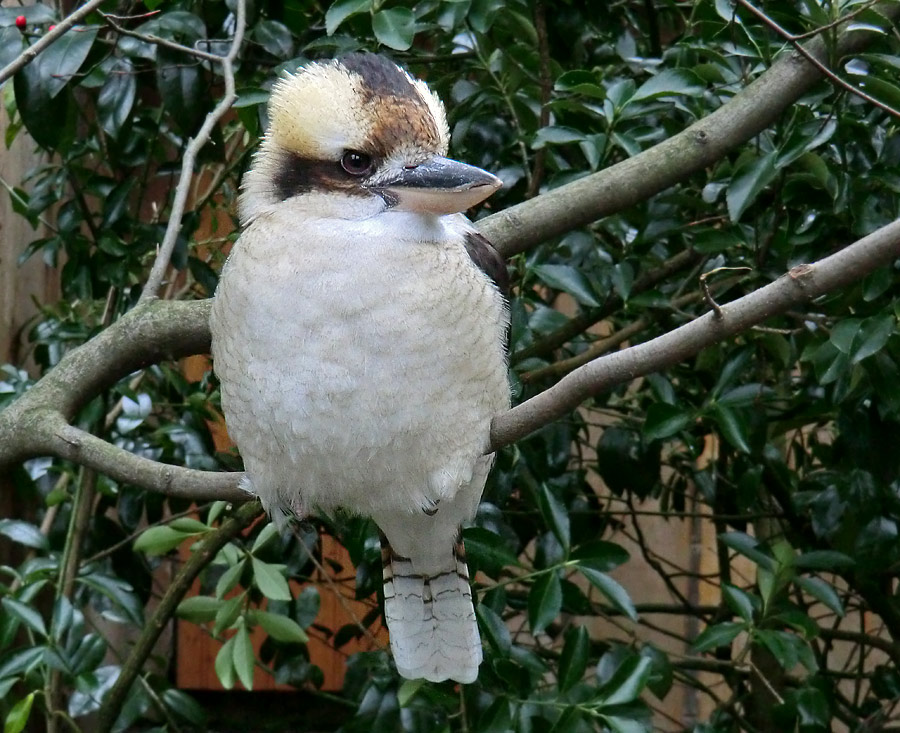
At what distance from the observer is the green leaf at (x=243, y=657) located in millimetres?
1865

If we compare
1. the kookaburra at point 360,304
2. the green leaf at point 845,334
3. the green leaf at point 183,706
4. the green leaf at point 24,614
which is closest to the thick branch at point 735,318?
the kookaburra at point 360,304

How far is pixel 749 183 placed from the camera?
1.58m

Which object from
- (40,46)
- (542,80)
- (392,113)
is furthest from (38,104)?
(542,80)

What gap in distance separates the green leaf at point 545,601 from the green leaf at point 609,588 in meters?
0.04

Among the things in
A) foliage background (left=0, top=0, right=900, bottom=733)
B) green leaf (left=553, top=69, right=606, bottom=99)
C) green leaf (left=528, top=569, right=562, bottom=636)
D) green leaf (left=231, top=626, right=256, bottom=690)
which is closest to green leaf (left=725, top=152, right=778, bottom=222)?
foliage background (left=0, top=0, right=900, bottom=733)

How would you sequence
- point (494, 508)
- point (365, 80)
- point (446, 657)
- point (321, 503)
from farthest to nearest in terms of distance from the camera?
point (494, 508), point (446, 657), point (321, 503), point (365, 80)

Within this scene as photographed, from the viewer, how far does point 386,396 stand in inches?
53.5

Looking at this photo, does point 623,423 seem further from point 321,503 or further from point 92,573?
point 92,573

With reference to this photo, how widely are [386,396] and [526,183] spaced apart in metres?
0.77

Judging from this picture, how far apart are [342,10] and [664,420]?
751 millimetres

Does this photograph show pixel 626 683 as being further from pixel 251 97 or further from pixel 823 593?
pixel 251 97

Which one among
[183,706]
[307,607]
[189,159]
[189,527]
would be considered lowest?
[183,706]

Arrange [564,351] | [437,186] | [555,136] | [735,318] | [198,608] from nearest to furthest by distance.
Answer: [735,318] → [437,186] → [555,136] → [198,608] → [564,351]

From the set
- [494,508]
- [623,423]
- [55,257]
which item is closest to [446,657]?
[494,508]
